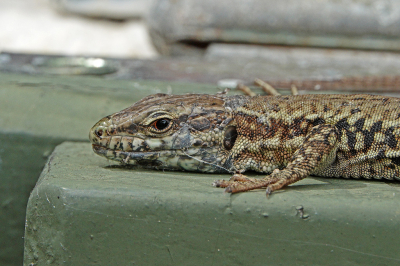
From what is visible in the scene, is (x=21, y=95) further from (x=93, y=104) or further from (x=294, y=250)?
(x=294, y=250)

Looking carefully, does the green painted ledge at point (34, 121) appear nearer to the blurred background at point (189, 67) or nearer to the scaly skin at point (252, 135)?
the blurred background at point (189, 67)

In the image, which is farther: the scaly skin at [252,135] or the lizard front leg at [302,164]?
the scaly skin at [252,135]

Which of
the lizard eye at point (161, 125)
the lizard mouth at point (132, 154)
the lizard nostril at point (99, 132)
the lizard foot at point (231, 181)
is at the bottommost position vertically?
the lizard mouth at point (132, 154)

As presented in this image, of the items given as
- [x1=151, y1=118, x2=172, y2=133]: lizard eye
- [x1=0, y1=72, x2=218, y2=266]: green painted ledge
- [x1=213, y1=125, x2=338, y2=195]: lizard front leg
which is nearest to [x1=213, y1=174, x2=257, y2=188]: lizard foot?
[x1=213, y1=125, x2=338, y2=195]: lizard front leg

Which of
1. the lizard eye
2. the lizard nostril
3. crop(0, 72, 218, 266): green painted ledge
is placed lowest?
crop(0, 72, 218, 266): green painted ledge

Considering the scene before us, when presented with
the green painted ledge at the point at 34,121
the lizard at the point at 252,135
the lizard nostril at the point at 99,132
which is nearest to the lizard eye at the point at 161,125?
the lizard at the point at 252,135

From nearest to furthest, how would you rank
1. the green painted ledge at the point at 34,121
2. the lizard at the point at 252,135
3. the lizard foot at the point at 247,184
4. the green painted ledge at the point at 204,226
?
the green painted ledge at the point at 204,226, the lizard foot at the point at 247,184, the lizard at the point at 252,135, the green painted ledge at the point at 34,121

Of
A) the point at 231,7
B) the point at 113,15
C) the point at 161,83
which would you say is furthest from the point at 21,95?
the point at 113,15

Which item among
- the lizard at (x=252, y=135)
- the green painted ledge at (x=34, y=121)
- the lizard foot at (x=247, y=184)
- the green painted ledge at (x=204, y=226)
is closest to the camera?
the green painted ledge at (x=204, y=226)

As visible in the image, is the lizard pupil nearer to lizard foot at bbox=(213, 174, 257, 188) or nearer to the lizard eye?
the lizard eye
